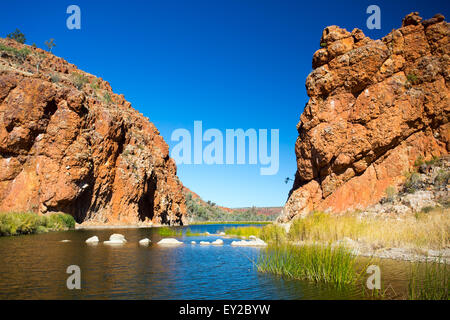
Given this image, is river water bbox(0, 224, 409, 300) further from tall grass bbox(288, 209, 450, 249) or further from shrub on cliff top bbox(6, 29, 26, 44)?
shrub on cliff top bbox(6, 29, 26, 44)

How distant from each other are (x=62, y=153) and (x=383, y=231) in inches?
2202

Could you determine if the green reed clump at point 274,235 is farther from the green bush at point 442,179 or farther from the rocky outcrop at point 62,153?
the rocky outcrop at point 62,153

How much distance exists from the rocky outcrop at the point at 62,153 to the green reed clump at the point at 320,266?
53083 millimetres

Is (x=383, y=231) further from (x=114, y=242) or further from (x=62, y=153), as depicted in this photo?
(x=62, y=153)

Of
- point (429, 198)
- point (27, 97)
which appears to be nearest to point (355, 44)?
point (429, 198)

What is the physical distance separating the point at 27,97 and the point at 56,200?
18232 millimetres

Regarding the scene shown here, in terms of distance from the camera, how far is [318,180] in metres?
48.7

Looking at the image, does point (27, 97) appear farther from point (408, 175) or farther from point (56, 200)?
point (408, 175)

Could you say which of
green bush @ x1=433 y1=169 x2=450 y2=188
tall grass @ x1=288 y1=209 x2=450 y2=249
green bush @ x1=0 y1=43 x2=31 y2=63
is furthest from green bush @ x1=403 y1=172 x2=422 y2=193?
green bush @ x1=0 y1=43 x2=31 y2=63

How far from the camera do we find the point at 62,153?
59906 millimetres

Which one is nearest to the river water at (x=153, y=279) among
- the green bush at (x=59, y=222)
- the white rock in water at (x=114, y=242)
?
the white rock in water at (x=114, y=242)

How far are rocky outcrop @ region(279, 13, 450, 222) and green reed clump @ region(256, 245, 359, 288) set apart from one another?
30.5 meters

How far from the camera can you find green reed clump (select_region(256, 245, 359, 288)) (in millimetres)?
11789

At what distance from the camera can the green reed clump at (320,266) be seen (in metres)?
11.8
